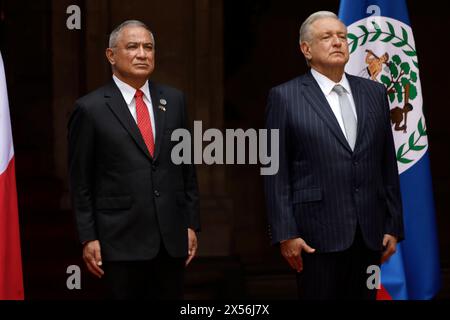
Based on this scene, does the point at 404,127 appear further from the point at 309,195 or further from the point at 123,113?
the point at 123,113

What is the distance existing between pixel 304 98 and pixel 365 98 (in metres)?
0.28

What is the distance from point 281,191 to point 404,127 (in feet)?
4.20

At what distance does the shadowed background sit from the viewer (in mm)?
6895

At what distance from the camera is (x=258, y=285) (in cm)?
754

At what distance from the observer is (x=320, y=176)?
427 centimetres

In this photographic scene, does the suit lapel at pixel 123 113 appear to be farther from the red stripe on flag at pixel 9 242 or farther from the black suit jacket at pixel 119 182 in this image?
the red stripe on flag at pixel 9 242

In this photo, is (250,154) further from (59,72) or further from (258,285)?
(59,72)

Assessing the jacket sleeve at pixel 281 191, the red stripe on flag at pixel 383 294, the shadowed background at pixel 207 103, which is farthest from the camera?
the shadowed background at pixel 207 103

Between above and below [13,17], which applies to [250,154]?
below

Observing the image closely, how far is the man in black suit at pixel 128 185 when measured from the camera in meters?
4.29

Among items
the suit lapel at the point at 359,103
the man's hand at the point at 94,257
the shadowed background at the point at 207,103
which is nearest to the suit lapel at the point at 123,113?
the man's hand at the point at 94,257

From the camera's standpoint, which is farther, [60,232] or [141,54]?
[60,232]

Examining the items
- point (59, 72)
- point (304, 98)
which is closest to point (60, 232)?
point (59, 72)

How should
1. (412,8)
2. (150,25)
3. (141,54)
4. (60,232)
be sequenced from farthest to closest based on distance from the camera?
(412,8)
(60,232)
(150,25)
(141,54)
